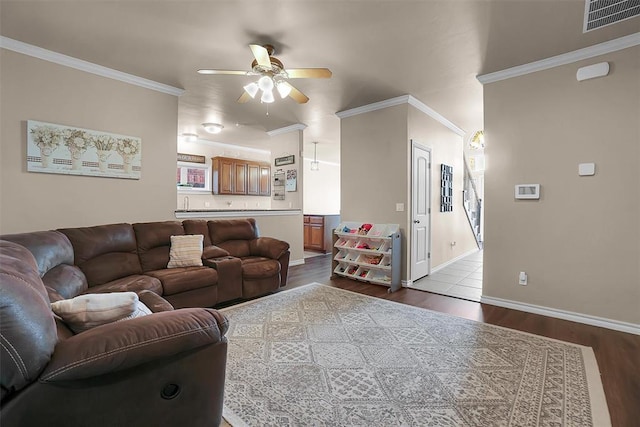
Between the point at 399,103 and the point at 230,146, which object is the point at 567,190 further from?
the point at 230,146

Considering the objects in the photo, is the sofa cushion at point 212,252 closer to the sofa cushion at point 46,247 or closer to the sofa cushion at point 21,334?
the sofa cushion at point 46,247

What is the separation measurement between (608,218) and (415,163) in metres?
2.22

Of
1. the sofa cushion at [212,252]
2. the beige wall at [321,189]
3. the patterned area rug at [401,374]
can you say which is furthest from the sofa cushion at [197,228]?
the beige wall at [321,189]

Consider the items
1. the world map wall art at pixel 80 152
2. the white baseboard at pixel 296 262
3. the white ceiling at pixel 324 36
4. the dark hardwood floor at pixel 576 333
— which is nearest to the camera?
the dark hardwood floor at pixel 576 333

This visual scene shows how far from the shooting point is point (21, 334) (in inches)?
33.3

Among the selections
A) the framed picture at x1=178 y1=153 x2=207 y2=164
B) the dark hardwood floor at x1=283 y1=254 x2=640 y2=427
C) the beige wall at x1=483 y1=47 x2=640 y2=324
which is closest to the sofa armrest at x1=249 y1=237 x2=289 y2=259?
the dark hardwood floor at x1=283 y1=254 x2=640 y2=427

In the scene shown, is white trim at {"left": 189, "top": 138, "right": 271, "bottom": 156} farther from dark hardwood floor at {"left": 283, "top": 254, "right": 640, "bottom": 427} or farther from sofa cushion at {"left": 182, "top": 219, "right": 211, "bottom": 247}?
dark hardwood floor at {"left": 283, "top": 254, "right": 640, "bottom": 427}

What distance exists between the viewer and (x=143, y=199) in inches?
150

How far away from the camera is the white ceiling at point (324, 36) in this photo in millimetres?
2359

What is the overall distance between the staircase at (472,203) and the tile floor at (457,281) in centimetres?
146

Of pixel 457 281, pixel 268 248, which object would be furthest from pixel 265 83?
pixel 457 281

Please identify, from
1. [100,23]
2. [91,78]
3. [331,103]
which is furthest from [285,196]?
[100,23]

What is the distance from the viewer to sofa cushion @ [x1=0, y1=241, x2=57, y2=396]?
818 mm

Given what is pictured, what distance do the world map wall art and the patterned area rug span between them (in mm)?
2337
